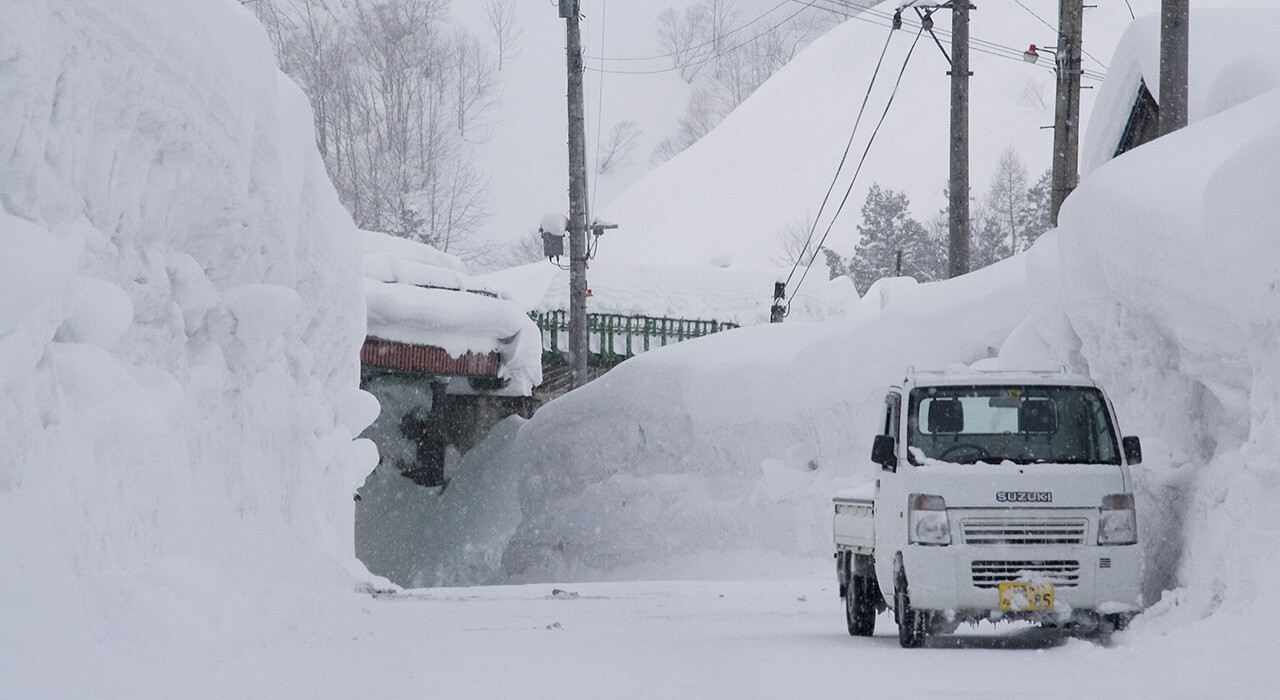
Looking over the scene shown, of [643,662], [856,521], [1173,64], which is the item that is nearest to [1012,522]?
[856,521]

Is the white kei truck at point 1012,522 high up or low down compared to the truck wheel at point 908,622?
up

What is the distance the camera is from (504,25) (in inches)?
4835

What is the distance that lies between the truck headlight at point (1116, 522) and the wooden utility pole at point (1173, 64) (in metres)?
6.96

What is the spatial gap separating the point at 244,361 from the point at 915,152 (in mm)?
103251

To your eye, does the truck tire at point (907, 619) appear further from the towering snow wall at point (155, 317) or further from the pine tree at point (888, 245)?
the pine tree at point (888, 245)

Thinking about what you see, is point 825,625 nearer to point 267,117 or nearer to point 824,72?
point 267,117

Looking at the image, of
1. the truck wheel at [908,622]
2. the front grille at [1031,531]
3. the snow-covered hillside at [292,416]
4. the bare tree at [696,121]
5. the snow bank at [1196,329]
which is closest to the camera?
the snow-covered hillside at [292,416]

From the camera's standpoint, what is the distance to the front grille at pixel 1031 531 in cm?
1009

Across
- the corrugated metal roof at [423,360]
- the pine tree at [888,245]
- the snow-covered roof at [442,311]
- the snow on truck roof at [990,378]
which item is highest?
the pine tree at [888,245]

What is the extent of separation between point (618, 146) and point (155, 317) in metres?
116

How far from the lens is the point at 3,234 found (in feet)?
23.6

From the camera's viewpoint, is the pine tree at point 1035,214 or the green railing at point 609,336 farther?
the pine tree at point 1035,214

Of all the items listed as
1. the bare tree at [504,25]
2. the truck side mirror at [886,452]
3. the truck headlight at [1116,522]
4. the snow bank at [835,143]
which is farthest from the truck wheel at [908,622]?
Answer: the bare tree at [504,25]

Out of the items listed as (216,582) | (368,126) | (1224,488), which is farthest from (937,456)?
(368,126)
